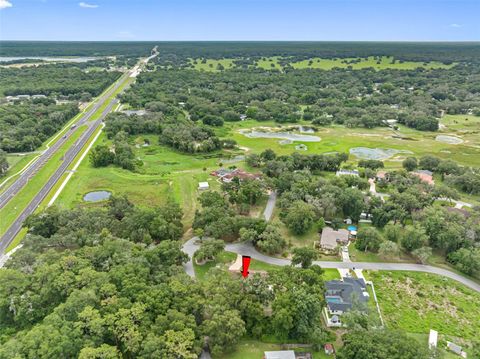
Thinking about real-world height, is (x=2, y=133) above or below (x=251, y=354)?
above

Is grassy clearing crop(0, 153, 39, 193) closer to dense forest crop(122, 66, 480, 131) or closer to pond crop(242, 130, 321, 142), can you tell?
dense forest crop(122, 66, 480, 131)

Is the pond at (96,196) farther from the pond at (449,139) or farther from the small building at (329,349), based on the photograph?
the pond at (449,139)

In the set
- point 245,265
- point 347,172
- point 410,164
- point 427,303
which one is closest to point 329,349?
point 245,265

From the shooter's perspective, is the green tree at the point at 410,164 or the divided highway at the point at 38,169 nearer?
the divided highway at the point at 38,169

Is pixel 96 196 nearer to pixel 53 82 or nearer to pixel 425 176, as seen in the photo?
pixel 425 176

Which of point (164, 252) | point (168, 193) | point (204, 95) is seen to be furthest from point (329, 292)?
point (204, 95)

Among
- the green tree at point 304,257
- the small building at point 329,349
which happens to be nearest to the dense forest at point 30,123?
the green tree at point 304,257

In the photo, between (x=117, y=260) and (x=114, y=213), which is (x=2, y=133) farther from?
(x=117, y=260)

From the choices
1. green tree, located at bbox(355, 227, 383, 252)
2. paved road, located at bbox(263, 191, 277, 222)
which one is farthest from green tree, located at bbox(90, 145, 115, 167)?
green tree, located at bbox(355, 227, 383, 252)
